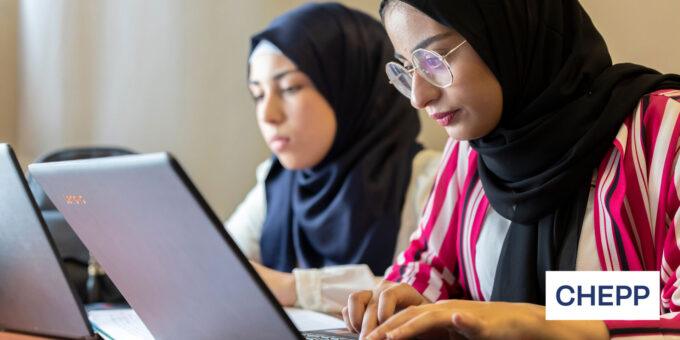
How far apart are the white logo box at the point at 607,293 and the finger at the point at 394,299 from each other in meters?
0.17

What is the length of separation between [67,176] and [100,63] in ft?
5.90

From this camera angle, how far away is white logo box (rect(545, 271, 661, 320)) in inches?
31.6

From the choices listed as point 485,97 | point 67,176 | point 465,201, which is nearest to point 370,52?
point 465,201

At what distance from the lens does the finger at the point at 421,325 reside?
2.17ft

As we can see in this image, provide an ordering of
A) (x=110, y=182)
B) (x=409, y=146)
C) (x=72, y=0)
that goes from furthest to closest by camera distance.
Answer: (x=72, y=0), (x=409, y=146), (x=110, y=182)

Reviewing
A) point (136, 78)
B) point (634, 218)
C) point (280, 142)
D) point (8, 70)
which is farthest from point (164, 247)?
point (8, 70)

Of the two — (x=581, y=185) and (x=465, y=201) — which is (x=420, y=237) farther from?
(x=581, y=185)

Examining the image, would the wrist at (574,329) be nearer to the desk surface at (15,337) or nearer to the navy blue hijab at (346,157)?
the desk surface at (15,337)

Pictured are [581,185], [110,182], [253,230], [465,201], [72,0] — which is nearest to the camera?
[110,182]

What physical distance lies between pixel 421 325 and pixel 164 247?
9.9 inches

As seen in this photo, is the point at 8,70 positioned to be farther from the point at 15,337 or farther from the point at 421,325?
the point at 421,325

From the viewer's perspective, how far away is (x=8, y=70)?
242 centimetres

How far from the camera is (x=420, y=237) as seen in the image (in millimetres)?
1290

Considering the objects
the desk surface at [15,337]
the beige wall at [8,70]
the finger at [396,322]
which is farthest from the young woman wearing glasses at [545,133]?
the beige wall at [8,70]
